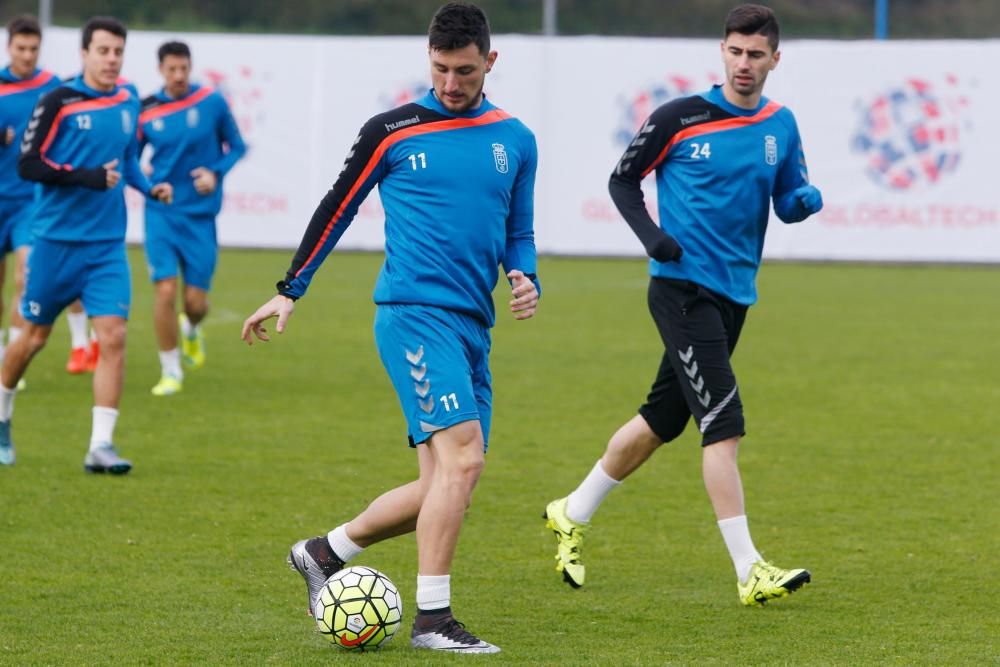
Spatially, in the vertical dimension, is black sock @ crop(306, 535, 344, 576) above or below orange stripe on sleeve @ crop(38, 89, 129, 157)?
below

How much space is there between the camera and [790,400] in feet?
37.8

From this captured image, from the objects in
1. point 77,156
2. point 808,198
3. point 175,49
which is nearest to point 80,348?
point 175,49

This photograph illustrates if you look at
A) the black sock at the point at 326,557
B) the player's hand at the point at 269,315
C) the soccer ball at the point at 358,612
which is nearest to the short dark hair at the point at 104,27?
the player's hand at the point at 269,315

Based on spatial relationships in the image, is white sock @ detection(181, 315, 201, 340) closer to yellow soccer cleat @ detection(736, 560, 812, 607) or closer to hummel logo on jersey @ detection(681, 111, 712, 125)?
hummel logo on jersey @ detection(681, 111, 712, 125)

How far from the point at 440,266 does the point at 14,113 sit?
7195mm

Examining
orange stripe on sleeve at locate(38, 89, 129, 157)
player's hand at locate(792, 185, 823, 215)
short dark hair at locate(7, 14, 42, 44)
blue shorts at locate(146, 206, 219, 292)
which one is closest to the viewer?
player's hand at locate(792, 185, 823, 215)

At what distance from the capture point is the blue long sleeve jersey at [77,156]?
8.71 metres

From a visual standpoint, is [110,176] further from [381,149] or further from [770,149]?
[770,149]

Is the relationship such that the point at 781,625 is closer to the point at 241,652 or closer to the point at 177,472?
the point at 241,652

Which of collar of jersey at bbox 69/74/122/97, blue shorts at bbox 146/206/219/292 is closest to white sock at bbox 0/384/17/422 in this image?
collar of jersey at bbox 69/74/122/97

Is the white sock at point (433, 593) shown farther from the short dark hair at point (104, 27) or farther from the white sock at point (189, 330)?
the white sock at point (189, 330)

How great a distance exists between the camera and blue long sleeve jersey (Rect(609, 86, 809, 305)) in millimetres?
6445

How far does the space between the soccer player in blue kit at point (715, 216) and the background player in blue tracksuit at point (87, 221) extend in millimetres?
3055

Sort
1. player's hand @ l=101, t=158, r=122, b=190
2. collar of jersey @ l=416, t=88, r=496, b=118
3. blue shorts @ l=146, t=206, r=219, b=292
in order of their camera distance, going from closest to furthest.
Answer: collar of jersey @ l=416, t=88, r=496, b=118
player's hand @ l=101, t=158, r=122, b=190
blue shorts @ l=146, t=206, r=219, b=292
